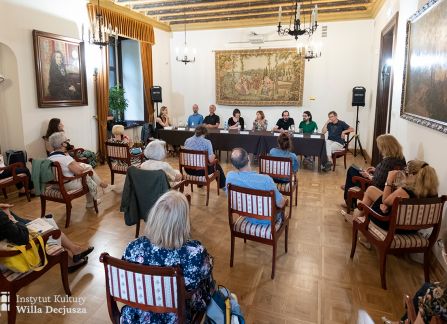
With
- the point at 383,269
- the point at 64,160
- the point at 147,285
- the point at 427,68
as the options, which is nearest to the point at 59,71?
the point at 64,160

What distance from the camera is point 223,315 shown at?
158 cm

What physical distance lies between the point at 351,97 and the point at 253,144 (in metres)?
3.28

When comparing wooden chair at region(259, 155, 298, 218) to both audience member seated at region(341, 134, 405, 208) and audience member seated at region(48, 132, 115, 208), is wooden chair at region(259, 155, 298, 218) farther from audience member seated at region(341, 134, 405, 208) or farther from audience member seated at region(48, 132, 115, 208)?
audience member seated at region(48, 132, 115, 208)

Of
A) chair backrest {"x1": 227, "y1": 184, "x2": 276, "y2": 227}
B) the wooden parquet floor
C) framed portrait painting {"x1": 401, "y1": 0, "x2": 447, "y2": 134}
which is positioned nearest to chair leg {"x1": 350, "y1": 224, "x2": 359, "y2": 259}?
the wooden parquet floor

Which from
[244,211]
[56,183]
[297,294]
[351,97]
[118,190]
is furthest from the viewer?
[351,97]

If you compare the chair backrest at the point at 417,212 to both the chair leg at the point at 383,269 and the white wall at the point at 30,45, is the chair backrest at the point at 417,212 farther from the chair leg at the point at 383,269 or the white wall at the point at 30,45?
the white wall at the point at 30,45

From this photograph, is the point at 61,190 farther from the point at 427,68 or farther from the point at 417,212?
the point at 427,68

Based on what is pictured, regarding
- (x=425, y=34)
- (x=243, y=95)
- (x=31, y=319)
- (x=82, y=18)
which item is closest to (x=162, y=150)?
(x=31, y=319)

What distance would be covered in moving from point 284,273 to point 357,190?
1.60 m

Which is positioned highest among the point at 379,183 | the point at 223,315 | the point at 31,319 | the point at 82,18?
the point at 82,18

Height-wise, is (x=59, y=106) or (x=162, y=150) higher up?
(x=59, y=106)

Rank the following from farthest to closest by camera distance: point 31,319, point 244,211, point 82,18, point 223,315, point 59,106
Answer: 1. point 82,18
2. point 59,106
3. point 244,211
4. point 31,319
5. point 223,315

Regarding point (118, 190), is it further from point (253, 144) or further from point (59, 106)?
point (253, 144)

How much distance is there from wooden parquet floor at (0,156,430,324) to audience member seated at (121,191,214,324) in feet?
2.71
